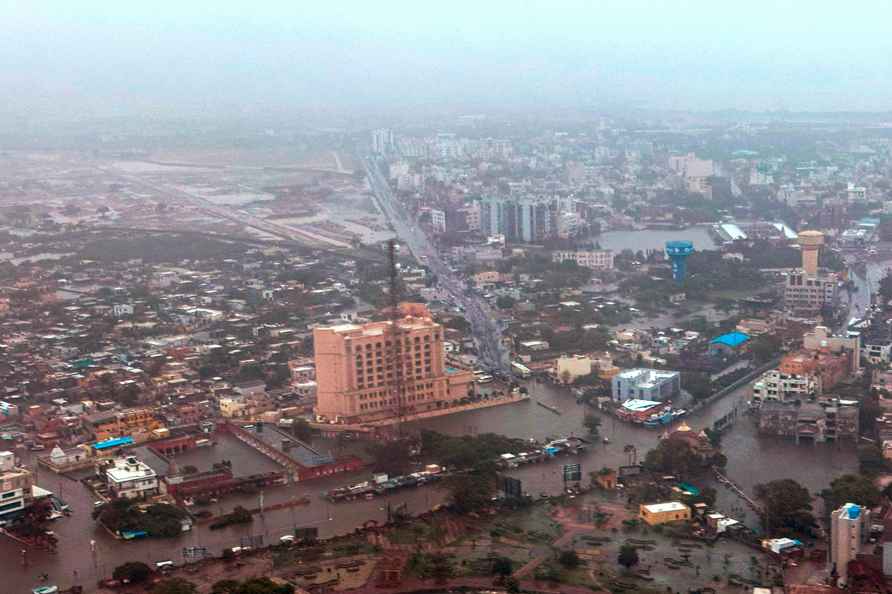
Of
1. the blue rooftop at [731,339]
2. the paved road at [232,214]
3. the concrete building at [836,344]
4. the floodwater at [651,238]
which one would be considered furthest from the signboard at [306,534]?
the floodwater at [651,238]

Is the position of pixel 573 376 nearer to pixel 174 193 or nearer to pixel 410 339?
pixel 410 339

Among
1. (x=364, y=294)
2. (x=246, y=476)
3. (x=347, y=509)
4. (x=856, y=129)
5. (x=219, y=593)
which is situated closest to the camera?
(x=219, y=593)

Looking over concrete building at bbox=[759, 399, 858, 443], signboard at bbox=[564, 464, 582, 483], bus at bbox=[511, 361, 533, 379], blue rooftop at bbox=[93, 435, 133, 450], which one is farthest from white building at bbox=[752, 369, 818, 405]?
blue rooftop at bbox=[93, 435, 133, 450]

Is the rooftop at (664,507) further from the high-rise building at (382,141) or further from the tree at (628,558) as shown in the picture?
the high-rise building at (382,141)

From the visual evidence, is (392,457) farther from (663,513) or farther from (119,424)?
(119,424)

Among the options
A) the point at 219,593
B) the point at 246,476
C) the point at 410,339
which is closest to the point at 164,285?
the point at 410,339

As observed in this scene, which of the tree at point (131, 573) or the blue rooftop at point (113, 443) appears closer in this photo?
the tree at point (131, 573)
